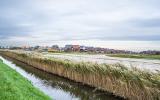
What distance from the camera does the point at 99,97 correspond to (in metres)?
18.5

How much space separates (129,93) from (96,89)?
187 inches

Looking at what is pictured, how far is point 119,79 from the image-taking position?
17.3 metres

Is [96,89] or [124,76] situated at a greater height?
[124,76]

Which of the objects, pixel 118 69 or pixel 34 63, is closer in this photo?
pixel 118 69

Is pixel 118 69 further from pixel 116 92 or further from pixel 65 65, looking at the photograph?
pixel 65 65

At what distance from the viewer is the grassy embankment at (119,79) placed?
14.1 meters

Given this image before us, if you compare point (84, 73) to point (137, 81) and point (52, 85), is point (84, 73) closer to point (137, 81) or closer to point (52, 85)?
point (52, 85)

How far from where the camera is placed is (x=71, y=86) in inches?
922

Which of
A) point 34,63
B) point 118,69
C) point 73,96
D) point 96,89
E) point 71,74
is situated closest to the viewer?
point 118,69

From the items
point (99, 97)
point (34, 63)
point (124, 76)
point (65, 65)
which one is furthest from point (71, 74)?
point (34, 63)

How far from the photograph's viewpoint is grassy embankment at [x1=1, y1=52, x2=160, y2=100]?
1406cm

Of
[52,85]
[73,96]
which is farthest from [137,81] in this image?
[52,85]

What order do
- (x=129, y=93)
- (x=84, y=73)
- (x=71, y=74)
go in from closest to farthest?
(x=129, y=93), (x=84, y=73), (x=71, y=74)

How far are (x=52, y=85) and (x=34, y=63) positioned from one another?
23.7 meters
